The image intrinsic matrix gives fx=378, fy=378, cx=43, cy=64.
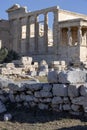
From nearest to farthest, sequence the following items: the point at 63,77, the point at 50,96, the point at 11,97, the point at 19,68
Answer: the point at 63,77
the point at 50,96
the point at 11,97
the point at 19,68

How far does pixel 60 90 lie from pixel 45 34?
1481 inches

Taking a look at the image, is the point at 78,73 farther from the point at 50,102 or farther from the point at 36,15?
the point at 36,15

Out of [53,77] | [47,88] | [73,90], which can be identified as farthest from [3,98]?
[73,90]

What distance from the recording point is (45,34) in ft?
154

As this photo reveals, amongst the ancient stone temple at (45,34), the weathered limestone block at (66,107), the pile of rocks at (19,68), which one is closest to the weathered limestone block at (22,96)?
the weathered limestone block at (66,107)

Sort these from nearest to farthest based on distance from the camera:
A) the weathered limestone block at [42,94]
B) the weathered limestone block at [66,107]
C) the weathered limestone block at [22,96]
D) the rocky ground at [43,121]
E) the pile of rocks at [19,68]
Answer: the rocky ground at [43,121]
the weathered limestone block at [66,107]
the weathered limestone block at [42,94]
the weathered limestone block at [22,96]
the pile of rocks at [19,68]

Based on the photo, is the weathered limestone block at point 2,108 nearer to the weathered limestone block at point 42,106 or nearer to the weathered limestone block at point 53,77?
the weathered limestone block at point 42,106

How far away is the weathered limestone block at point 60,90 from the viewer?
Result: 9.51 m

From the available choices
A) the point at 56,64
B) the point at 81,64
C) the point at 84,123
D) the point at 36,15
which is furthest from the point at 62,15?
the point at 84,123

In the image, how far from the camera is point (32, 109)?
33.6 feet

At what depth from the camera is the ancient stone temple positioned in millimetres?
42906

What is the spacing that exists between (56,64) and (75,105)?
23.2 meters

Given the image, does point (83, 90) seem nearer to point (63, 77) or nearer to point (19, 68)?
point (63, 77)

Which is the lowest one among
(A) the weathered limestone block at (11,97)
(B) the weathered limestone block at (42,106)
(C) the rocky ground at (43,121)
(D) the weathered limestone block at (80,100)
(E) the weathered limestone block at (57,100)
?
(C) the rocky ground at (43,121)
